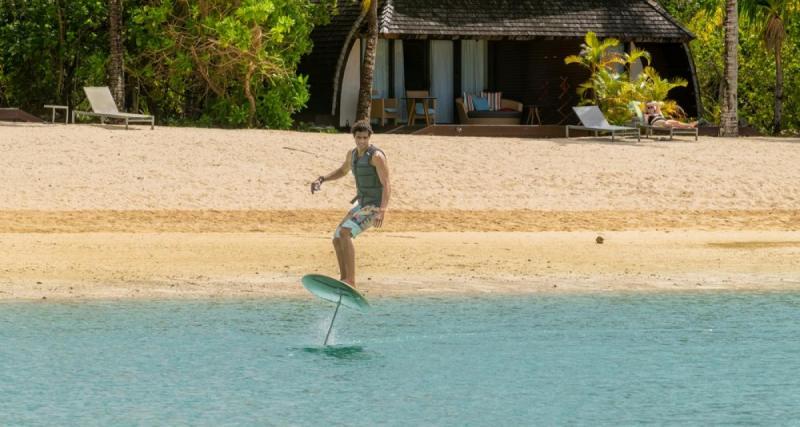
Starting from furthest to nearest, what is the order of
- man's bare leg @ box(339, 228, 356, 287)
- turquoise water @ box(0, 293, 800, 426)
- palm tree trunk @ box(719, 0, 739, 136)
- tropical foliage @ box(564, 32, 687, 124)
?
1. palm tree trunk @ box(719, 0, 739, 136)
2. tropical foliage @ box(564, 32, 687, 124)
3. man's bare leg @ box(339, 228, 356, 287)
4. turquoise water @ box(0, 293, 800, 426)

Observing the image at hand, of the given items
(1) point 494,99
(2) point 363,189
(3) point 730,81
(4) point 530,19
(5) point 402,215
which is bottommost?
(5) point 402,215

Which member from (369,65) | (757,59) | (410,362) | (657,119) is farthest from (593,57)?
(410,362)

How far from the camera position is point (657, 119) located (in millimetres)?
31625

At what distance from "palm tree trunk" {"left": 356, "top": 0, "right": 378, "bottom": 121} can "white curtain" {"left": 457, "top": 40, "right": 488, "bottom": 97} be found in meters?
4.02

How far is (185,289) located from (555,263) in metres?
4.76

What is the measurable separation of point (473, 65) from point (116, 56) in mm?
9482

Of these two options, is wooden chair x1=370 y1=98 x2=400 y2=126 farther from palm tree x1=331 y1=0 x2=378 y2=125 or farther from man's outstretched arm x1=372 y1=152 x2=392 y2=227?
man's outstretched arm x1=372 y1=152 x2=392 y2=227

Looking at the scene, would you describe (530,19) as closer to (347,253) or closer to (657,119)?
(657,119)

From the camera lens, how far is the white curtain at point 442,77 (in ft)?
119

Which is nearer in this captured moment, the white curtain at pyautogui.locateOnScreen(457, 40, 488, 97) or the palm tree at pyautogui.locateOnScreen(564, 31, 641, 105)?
the palm tree at pyautogui.locateOnScreen(564, 31, 641, 105)

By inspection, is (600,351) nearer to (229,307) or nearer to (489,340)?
(489,340)

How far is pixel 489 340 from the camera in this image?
1371cm

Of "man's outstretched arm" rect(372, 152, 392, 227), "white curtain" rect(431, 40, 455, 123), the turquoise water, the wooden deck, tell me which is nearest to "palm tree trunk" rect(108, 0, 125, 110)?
the wooden deck

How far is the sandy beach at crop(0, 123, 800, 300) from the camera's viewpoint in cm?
1733
